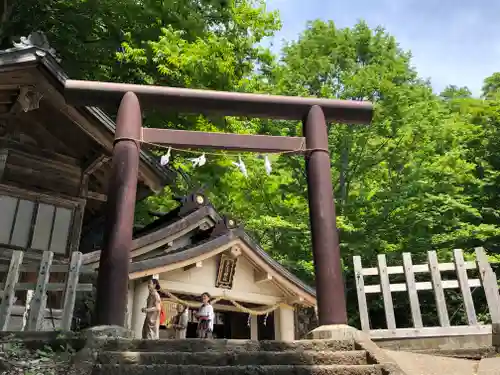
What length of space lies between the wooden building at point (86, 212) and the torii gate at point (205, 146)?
3.49 meters

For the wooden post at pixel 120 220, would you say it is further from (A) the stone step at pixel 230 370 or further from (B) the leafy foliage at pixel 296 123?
(B) the leafy foliage at pixel 296 123

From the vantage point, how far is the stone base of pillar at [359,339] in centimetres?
436

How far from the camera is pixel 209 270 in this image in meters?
11.9

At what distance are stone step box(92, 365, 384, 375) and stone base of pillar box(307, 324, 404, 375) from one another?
0.12 meters

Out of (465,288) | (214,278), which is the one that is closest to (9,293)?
(214,278)

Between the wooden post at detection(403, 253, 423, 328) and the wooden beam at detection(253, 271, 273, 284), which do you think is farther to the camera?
the wooden beam at detection(253, 271, 273, 284)

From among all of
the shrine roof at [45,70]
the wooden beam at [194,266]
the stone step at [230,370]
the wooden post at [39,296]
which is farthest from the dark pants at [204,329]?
the stone step at [230,370]

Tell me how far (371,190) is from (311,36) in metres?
7.35

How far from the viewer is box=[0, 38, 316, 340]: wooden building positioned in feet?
31.4

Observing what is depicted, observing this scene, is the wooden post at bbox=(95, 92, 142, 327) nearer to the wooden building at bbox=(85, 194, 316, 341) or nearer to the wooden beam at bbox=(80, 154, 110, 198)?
the wooden building at bbox=(85, 194, 316, 341)

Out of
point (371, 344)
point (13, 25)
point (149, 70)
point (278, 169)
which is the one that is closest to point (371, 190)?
point (278, 169)

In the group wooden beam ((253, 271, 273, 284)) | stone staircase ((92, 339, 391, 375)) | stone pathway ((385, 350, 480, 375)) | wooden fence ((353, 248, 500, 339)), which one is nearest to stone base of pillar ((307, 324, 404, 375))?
stone staircase ((92, 339, 391, 375))

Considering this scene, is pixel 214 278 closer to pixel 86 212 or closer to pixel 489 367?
pixel 86 212

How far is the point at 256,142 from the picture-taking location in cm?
693
